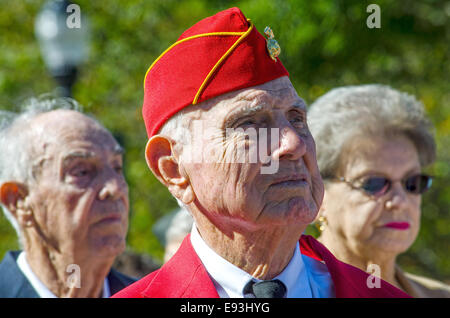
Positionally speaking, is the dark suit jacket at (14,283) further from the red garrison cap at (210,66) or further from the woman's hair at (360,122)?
the red garrison cap at (210,66)

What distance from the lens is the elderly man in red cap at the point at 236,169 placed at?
2576 mm

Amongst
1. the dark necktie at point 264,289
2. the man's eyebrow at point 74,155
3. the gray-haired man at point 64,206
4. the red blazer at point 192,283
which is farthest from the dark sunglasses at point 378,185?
the dark necktie at point 264,289

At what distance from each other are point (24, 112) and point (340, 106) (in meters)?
1.97

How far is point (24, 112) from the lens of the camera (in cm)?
458

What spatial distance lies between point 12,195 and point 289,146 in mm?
2337

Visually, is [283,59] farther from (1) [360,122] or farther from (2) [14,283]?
(2) [14,283]

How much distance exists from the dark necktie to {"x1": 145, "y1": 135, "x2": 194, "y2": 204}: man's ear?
44cm

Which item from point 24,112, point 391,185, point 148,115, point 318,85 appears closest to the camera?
→ point 148,115

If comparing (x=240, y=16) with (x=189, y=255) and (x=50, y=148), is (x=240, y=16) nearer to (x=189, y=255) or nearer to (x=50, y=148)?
(x=189, y=255)

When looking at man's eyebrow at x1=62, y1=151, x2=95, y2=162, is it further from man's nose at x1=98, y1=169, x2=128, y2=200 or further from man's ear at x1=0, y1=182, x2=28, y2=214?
man's ear at x1=0, y1=182, x2=28, y2=214

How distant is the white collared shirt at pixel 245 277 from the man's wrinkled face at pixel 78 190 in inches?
54.4

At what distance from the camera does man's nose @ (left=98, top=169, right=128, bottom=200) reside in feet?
13.5

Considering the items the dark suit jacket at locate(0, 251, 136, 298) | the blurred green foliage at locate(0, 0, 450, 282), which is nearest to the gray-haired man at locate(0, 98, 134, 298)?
the dark suit jacket at locate(0, 251, 136, 298)
